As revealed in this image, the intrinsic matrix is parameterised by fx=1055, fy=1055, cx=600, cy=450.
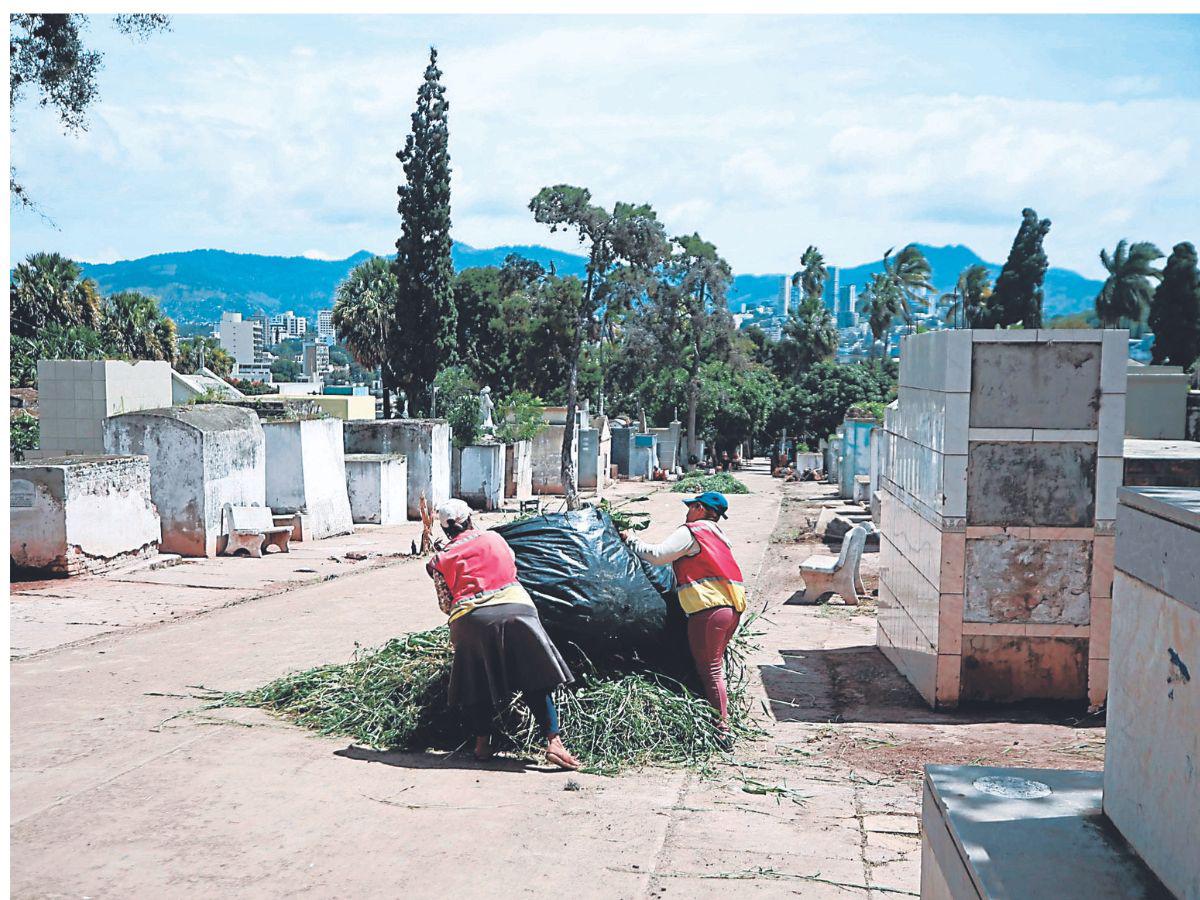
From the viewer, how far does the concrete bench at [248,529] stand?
15.1 m

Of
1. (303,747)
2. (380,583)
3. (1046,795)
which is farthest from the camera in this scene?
(380,583)

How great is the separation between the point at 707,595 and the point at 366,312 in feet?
122

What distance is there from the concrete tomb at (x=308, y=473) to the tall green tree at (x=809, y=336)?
137 feet

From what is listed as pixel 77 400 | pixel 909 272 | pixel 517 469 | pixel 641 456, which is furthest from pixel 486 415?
pixel 909 272

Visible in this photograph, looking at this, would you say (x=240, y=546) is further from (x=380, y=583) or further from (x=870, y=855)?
(x=870, y=855)

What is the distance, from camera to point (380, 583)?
13.1 metres

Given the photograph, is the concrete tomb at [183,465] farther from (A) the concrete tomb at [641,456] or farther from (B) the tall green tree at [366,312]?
(B) the tall green tree at [366,312]

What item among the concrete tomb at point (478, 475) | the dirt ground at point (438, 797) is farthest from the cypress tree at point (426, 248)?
the dirt ground at point (438, 797)

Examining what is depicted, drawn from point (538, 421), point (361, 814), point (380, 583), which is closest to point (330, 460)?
point (380, 583)

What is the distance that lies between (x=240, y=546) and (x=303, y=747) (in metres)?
10.1

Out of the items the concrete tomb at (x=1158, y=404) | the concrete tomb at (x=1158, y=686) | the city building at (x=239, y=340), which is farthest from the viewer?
the city building at (x=239, y=340)

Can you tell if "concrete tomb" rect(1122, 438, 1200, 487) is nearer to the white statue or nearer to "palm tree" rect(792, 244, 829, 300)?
the white statue

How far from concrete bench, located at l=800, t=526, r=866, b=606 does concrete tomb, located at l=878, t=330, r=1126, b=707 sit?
4449 mm

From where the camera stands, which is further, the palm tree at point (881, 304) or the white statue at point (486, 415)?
the palm tree at point (881, 304)
